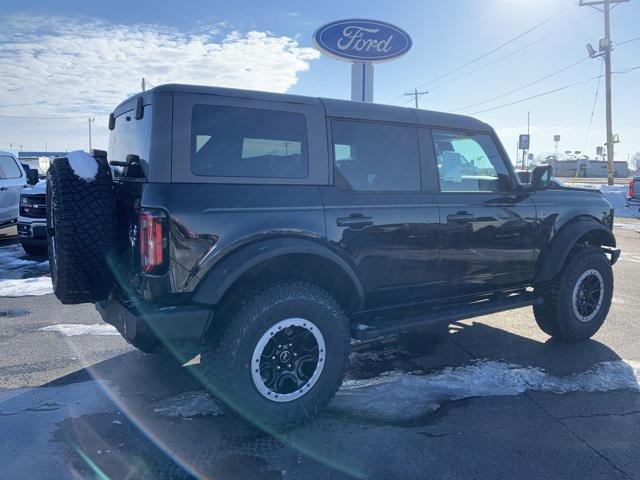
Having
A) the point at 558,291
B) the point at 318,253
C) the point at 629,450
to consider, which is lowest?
the point at 629,450

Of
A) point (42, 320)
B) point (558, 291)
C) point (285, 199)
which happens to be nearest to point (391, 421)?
point (285, 199)

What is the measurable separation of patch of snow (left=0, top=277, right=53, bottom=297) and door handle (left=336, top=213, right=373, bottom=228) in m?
4.98

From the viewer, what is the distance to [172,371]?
161 inches

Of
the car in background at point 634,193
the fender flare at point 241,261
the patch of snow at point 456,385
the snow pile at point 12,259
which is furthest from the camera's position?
the car in background at point 634,193

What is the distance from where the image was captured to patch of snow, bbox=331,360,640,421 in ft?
11.6

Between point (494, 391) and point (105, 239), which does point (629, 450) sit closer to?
point (494, 391)

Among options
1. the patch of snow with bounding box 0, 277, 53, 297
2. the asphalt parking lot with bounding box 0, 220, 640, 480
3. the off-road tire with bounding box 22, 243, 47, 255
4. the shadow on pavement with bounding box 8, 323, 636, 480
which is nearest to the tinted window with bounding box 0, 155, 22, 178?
the off-road tire with bounding box 22, 243, 47, 255

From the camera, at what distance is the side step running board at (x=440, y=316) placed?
3562 mm

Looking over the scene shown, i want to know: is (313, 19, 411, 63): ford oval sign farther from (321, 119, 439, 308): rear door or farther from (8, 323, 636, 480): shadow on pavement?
(8, 323, 636, 480): shadow on pavement

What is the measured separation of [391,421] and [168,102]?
2.45 meters

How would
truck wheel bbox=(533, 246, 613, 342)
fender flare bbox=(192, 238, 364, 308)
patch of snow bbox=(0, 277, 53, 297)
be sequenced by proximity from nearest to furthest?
1. fender flare bbox=(192, 238, 364, 308)
2. truck wheel bbox=(533, 246, 613, 342)
3. patch of snow bbox=(0, 277, 53, 297)

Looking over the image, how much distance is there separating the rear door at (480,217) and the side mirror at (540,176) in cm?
15

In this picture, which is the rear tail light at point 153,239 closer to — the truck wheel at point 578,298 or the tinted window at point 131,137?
the tinted window at point 131,137

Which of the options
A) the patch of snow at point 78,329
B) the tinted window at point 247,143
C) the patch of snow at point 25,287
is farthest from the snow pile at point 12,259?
the tinted window at point 247,143
